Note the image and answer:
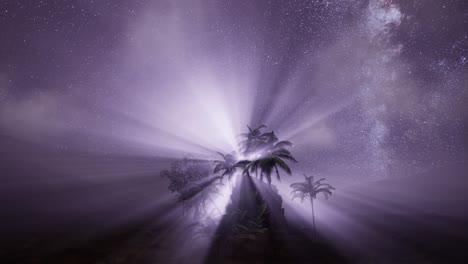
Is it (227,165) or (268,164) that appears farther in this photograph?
(227,165)

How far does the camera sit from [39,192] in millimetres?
73812

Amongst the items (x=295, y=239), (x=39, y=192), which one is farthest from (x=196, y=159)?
(x=39, y=192)

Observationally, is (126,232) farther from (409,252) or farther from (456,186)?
(456,186)

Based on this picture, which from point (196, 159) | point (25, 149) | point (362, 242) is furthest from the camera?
point (25, 149)

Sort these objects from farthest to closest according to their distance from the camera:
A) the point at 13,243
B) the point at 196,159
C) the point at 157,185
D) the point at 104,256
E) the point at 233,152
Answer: the point at 157,185 → the point at 196,159 → the point at 13,243 → the point at 233,152 → the point at 104,256

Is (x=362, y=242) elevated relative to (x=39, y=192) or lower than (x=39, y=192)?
elevated

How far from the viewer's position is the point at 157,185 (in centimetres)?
8638

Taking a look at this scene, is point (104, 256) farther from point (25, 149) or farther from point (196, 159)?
point (25, 149)

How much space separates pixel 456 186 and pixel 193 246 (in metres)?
152

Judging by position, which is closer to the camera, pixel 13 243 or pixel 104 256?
pixel 104 256

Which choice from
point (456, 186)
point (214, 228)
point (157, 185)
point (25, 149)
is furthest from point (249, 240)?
point (456, 186)

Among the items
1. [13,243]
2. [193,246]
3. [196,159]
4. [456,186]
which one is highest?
[456,186]

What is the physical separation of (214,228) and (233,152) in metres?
9.70

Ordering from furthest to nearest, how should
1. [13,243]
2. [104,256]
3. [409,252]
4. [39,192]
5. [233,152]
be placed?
[39,192], [13,243], [233,152], [409,252], [104,256]
